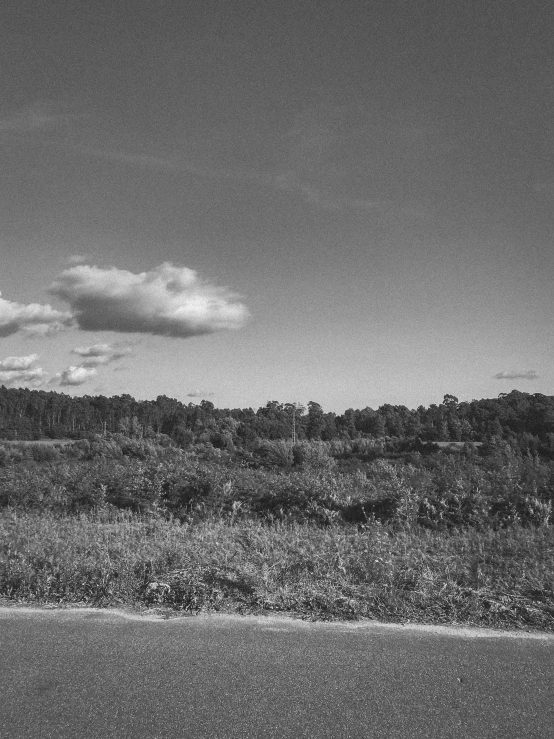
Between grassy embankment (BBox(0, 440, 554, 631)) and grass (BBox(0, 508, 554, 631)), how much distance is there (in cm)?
2

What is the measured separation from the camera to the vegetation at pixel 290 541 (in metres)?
4.65

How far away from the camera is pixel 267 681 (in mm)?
3307

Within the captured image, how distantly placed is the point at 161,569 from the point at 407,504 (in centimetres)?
420

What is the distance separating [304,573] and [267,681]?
1957mm

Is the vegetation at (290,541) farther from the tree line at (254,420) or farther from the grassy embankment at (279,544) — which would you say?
the tree line at (254,420)

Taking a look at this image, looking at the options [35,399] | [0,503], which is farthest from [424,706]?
[35,399]

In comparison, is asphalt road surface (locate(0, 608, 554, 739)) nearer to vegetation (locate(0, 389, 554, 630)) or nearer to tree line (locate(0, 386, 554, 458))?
vegetation (locate(0, 389, 554, 630))

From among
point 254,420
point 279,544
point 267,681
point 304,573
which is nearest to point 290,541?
point 279,544

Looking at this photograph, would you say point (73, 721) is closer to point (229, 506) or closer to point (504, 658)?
point (504, 658)

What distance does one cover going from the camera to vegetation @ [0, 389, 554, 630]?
15.3 ft

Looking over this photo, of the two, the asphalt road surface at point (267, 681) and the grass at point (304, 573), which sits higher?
the grass at point (304, 573)

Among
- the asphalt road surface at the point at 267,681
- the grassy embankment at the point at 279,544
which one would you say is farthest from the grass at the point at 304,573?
the asphalt road surface at the point at 267,681

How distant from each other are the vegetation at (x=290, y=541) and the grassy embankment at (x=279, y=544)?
0.07 ft

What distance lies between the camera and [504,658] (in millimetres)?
3566
